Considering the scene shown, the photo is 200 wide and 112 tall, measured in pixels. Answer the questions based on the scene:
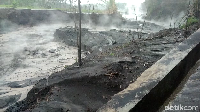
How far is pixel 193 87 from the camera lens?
298 cm

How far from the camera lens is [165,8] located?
32.9 meters

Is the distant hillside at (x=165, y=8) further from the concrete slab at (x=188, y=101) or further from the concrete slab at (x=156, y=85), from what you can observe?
the concrete slab at (x=188, y=101)

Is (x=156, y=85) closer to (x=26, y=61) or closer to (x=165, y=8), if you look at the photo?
(x=26, y=61)

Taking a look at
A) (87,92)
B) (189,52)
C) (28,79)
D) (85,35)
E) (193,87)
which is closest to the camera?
(193,87)

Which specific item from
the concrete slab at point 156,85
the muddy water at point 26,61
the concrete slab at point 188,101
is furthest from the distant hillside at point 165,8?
the concrete slab at point 188,101

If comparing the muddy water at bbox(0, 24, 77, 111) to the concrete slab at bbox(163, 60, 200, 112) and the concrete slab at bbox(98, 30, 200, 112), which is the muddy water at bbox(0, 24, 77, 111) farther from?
the concrete slab at bbox(163, 60, 200, 112)

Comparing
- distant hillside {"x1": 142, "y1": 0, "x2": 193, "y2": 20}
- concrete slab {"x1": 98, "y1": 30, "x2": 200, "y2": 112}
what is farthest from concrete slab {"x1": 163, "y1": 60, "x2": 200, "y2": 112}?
distant hillside {"x1": 142, "y1": 0, "x2": 193, "y2": 20}

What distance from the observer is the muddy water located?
9375 mm

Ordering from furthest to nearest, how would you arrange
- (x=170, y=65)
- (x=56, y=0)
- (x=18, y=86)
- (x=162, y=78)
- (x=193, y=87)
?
1. (x=56, y=0)
2. (x=18, y=86)
3. (x=170, y=65)
4. (x=162, y=78)
5. (x=193, y=87)

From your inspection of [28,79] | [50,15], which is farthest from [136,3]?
[28,79]

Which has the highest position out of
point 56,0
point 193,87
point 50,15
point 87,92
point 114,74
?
point 56,0

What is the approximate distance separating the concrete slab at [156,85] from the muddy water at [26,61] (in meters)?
5.70

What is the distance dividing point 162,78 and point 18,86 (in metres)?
7.85

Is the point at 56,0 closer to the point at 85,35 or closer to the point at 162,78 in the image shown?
the point at 85,35
